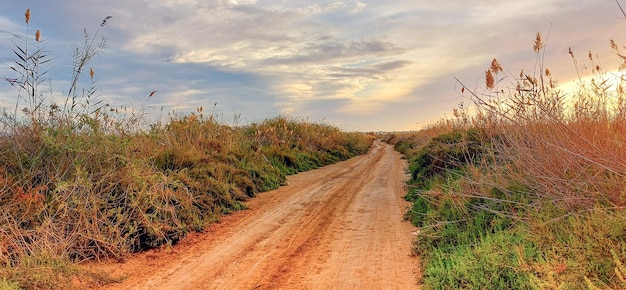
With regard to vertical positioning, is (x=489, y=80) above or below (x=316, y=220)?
above

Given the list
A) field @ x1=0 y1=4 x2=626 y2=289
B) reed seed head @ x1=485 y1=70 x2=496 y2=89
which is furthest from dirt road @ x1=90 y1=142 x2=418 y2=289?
reed seed head @ x1=485 y1=70 x2=496 y2=89

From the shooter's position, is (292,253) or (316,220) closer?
(292,253)

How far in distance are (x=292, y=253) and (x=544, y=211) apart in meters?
3.30

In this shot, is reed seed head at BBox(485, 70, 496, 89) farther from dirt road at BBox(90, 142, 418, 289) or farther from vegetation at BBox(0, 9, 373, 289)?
vegetation at BBox(0, 9, 373, 289)

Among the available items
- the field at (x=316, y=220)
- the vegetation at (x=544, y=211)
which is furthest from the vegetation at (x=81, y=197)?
the vegetation at (x=544, y=211)

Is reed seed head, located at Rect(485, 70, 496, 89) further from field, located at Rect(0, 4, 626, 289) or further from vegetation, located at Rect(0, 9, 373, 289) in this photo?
vegetation, located at Rect(0, 9, 373, 289)

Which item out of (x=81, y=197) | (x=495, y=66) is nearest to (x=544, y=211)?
(x=495, y=66)

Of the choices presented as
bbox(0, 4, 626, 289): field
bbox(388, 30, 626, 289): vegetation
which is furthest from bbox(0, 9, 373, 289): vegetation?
bbox(388, 30, 626, 289): vegetation

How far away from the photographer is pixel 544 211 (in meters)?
4.68

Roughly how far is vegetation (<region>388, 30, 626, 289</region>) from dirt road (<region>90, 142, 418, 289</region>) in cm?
60

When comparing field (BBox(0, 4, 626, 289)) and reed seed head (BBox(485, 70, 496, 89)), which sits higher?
reed seed head (BBox(485, 70, 496, 89))

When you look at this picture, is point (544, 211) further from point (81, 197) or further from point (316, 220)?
point (81, 197)

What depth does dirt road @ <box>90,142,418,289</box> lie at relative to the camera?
15.4 ft

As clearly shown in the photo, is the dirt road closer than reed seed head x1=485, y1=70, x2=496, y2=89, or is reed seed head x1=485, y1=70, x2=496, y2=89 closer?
the dirt road
